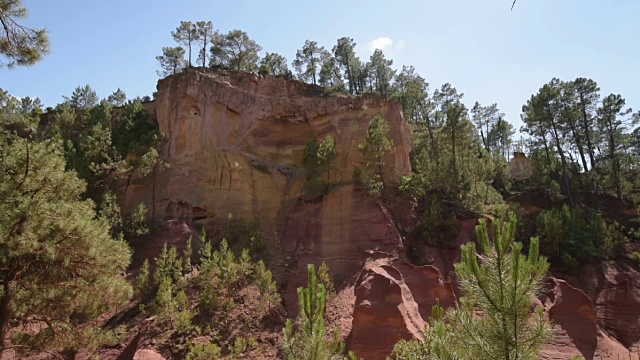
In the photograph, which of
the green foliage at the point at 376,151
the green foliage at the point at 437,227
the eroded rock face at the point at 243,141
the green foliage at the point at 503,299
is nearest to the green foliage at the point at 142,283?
the eroded rock face at the point at 243,141

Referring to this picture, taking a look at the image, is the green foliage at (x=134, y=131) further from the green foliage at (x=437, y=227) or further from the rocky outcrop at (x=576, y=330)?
the rocky outcrop at (x=576, y=330)

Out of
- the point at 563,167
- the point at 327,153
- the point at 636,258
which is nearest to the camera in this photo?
the point at 636,258

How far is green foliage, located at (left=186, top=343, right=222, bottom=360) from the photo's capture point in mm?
20391

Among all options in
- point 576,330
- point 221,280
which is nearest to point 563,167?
point 576,330

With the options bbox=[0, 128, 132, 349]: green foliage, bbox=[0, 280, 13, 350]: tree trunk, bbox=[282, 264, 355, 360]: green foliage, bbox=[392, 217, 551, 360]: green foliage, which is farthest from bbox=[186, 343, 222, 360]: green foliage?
bbox=[392, 217, 551, 360]: green foliage

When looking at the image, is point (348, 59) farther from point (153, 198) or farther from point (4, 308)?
point (4, 308)

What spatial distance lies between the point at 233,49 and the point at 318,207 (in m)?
25.1

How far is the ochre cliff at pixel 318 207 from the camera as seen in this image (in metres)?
23.5

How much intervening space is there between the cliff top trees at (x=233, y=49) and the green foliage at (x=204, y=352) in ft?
111

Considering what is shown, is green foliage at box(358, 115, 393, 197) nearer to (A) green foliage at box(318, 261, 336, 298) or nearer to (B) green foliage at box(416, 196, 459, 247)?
(B) green foliage at box(416, 196, 459, 247)

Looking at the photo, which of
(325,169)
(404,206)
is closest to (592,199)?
(404,206)

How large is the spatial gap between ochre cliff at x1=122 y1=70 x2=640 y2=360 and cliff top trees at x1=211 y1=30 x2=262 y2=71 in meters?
10.9

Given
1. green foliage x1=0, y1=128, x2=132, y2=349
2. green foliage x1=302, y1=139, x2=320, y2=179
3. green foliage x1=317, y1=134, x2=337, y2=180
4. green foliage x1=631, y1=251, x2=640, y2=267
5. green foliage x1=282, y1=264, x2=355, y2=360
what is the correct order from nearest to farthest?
green foliage x1=282, y1=264, x2=355, y2=360, green foliage x1=0, y1=128, x2=132, y2=349, green foliage x1=631, y1=251, x2=640, y2=267, green foliage x1=317, y1=134, x2=337, y2=180, green foliage x1=302, y1=139, x2=320, y2=179

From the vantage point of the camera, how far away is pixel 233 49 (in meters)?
49.3
